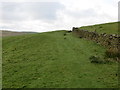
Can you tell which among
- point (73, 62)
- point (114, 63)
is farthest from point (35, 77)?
point (114, 63)

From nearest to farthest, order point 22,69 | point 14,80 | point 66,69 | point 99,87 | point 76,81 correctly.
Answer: point 99,87 < point 76,81 < point 14,80 < point 66,69 < point 22,69

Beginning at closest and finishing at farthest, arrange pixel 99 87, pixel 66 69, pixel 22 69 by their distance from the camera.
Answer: pixel 99 87, pixel 66 69, pixel 22 69

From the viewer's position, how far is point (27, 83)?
11.2 m

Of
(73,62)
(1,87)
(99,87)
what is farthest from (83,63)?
(1,87)

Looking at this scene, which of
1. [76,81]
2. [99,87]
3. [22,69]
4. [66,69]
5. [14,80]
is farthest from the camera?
[22,69]

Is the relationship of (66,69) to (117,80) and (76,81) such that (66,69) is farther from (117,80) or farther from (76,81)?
(117,80)

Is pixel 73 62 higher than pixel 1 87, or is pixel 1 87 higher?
pixel 73 62

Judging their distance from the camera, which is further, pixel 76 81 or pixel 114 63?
pixel 114 63

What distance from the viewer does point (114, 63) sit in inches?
581

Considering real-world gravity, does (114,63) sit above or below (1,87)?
above

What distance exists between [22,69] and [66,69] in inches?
136

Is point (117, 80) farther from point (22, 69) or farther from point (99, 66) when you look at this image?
point (22, 69)

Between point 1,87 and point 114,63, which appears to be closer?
point 1,87

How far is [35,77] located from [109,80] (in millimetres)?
4603
